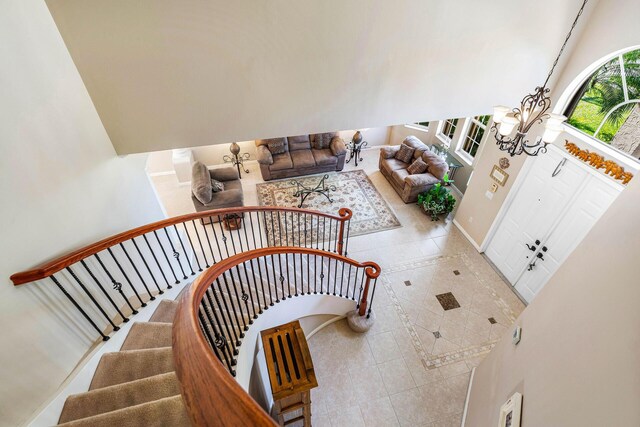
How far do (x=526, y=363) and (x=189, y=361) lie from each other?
8.28 ft

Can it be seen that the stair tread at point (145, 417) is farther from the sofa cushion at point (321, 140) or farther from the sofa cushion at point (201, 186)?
the sofa cushion at point (321, 140)

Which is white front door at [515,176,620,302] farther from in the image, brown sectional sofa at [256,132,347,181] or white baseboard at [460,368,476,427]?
brown sectional sofa at [256,132,347,181]

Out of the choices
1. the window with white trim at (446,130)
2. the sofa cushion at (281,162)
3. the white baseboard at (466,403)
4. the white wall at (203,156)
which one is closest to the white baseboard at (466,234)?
the white baseboard at (466,403)

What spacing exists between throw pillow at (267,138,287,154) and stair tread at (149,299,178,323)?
5246 mm

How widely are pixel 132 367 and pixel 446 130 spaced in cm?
834

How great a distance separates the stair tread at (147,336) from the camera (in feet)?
7.95

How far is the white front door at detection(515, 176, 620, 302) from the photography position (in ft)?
11.5

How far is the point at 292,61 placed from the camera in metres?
3.10

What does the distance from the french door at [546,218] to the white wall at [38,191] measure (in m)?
5.35

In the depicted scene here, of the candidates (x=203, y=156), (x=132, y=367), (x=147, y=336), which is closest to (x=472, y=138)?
(x=203, y=156)

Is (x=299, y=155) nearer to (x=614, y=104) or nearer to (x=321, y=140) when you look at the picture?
(x=321, y=140)

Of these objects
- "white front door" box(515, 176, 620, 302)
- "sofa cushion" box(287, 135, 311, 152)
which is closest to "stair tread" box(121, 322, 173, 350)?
"white front door" box(515, 176, 620, 302)

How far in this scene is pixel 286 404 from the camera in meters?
2.74

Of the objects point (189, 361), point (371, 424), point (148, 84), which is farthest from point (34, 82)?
point (371, 424)
